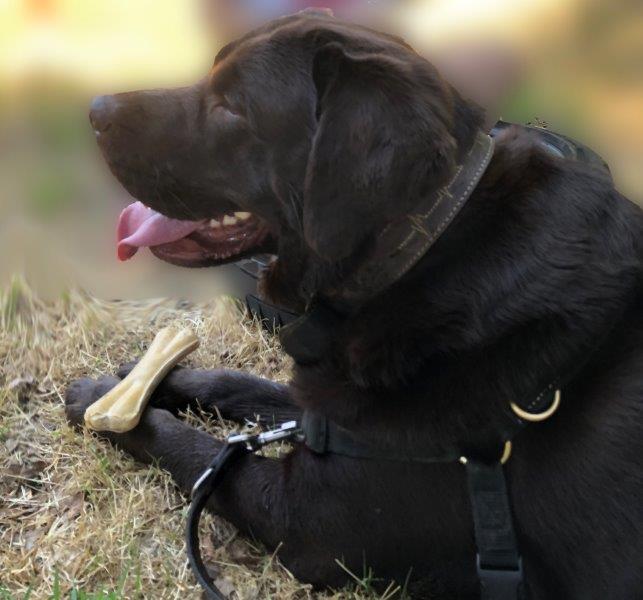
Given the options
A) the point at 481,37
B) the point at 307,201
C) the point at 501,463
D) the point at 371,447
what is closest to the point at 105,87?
the point at 481,37

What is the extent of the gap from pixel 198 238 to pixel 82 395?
720mm

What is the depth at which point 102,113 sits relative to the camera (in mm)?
1842

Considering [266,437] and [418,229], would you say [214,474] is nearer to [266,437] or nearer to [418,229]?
[266,437]

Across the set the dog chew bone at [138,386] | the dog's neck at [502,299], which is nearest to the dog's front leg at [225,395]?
the dog chew bone at [138,386]

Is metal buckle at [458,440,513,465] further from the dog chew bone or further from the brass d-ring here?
the dog chew bone

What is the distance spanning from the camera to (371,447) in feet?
5.60

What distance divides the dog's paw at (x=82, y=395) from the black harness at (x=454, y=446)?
2.06 ft

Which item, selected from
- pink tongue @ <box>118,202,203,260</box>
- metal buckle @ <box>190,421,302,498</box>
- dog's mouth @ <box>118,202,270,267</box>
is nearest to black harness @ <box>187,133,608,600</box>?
metal buckle @ <box>190,421,302,498</box>

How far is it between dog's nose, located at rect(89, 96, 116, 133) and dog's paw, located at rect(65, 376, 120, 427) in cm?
81

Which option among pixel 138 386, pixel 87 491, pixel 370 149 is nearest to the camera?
pixel 370 149

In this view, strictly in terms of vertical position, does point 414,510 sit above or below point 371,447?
below

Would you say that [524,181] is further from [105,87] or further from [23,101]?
[23,101]

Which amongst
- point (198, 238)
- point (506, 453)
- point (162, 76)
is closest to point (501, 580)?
point (506, 453)

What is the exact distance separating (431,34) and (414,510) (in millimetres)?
2001
